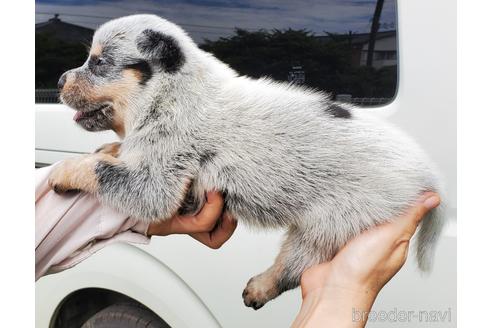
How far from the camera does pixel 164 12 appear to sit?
128 cm

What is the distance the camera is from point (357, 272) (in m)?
0.93

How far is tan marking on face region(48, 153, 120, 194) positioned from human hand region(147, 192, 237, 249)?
13cm

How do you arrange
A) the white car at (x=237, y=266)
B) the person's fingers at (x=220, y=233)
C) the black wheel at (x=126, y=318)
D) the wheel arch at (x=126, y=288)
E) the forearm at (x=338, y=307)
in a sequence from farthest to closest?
the black wheel at (x=126, y=318), the wheel arch at (x=126, y=288), the white car at (x=237, y=266), the person's fingers at (x=220, y=233), the forearm at (x=338, y=307)

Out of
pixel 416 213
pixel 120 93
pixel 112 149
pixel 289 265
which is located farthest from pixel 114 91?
pixel 416 213

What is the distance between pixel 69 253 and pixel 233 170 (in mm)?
316

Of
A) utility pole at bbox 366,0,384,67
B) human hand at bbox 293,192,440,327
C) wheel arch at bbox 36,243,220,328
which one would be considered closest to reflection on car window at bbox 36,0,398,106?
utility pole at bbox 366,0,384,67

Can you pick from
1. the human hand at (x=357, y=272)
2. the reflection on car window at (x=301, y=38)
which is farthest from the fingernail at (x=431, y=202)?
the reflection on car window at (x=301, y=38)

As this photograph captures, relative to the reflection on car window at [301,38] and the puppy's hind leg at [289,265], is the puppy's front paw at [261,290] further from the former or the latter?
the reflection on car window at [301,38]

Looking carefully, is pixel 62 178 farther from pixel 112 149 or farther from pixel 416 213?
pixel 416 213

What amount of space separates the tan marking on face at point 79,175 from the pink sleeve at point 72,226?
2 cm

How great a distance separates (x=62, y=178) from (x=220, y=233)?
281 millimetres

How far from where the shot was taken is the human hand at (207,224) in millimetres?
961

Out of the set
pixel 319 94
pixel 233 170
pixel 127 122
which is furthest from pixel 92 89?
pixel 319 94

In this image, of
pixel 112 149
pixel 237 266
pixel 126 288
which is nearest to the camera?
pixel 112 149
